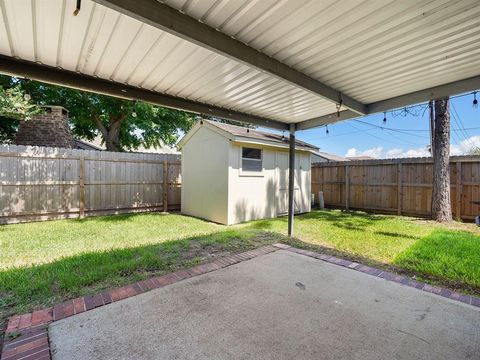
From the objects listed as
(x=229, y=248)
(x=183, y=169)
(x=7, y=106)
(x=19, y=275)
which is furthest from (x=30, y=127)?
(x=229, y=248)

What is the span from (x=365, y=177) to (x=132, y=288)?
9.07m

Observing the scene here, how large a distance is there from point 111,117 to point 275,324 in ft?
47.6

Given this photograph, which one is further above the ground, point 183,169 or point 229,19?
point 229,19

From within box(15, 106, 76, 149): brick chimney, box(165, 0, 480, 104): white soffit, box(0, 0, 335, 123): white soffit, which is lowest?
box(0, 0, 335, 123): white soffit

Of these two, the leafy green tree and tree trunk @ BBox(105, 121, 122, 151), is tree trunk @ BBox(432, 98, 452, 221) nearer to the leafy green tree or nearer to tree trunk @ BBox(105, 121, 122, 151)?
the leafy green tree

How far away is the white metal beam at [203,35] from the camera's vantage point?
1792 mm

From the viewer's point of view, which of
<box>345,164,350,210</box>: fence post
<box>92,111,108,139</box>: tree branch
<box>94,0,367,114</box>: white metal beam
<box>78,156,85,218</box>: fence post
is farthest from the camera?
<box>92,111,108,139</box>: tree branch

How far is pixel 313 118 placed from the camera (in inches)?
199

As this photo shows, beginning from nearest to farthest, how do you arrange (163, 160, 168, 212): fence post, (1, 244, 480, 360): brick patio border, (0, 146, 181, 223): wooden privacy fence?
(1, 244, 480, 360): brick patio border, (0, 146, 181, 223): wooden privacy fence, (163, 160, 168, 212): fence post

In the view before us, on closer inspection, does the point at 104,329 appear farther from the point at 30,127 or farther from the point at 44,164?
the point at 30,127

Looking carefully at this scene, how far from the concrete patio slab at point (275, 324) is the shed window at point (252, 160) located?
4827mm

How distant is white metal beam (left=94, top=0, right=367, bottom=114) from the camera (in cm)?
179

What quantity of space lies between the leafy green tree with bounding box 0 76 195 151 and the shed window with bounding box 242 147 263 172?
683 centimetres

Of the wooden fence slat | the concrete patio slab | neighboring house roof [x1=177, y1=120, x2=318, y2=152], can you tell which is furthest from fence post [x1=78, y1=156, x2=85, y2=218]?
the concrete patio slab
